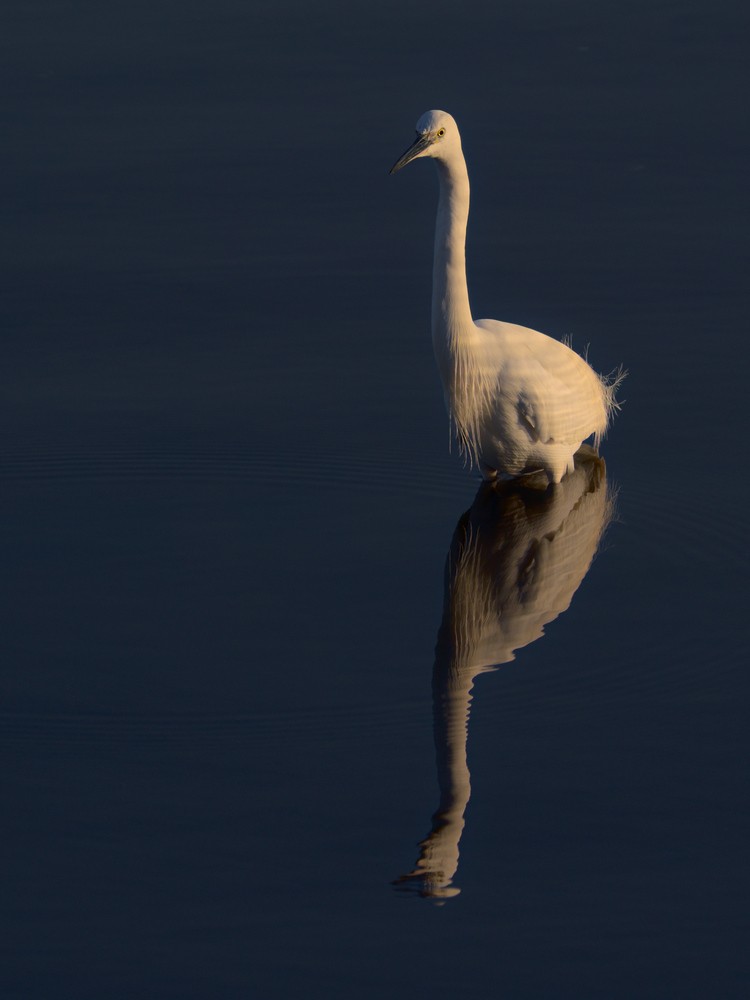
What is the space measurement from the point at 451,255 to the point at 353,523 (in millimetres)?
1367

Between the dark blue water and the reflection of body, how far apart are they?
0.02 m

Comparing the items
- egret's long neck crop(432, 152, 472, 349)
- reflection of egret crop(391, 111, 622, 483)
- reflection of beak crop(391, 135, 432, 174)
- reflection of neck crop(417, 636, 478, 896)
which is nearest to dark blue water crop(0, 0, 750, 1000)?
reflection of neck crop(417, 636, 478, 896)

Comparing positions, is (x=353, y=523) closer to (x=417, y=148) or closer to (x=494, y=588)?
(x=494, y=588)

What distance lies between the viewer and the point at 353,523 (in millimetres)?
8742

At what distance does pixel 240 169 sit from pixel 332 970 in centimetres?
749

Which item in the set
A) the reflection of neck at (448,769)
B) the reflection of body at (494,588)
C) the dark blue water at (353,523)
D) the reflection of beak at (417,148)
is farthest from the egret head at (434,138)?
the reflection of neck at (448,769)

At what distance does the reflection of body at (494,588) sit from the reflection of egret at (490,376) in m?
0.21

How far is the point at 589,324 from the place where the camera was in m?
10.5

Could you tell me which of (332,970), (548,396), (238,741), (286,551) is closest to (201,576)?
(286,551)

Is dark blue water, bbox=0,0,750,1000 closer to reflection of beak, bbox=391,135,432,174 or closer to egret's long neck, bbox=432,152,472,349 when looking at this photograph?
egret's long neck, bbox=432,152,472,349

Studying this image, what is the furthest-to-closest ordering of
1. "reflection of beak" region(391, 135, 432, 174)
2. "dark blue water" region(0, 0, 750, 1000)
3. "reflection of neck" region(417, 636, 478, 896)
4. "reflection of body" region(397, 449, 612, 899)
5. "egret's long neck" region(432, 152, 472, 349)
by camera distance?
1. "egret's long neck" region(432, 152, 472, 349)
2. "reflection of beak" region(391, 135, 432, 174)
3. "reflection of body" region(397, 449, 612, 899)
4. "reflection of neck" region(417, 636, 478, 896)
5. "dark blue water" region(0, 0, 750, 1000)

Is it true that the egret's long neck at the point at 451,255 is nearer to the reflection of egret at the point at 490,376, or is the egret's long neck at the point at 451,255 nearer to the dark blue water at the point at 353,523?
the reflection of egret at the point at 490,376

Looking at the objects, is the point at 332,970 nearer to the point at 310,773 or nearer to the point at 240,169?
the point at 310,773

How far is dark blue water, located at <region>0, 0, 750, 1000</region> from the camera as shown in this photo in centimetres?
609
